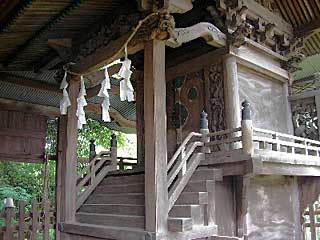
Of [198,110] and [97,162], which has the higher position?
[198,110]

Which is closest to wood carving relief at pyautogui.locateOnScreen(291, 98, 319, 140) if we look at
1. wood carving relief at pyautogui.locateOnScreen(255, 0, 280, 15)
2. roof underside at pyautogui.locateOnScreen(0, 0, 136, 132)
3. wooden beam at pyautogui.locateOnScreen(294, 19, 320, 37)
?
wooden beam at pyautogui.locateOnScreen(294, 19, 320, 37)

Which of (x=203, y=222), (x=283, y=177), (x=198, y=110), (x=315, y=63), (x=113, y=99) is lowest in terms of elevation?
(x=203, y=222)

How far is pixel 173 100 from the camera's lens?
7855 millimetres

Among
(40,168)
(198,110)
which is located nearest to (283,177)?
(198,110)

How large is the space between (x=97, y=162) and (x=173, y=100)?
2.15 m

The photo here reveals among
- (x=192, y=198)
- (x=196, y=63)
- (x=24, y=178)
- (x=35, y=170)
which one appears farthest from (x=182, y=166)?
(x=35, y=170)

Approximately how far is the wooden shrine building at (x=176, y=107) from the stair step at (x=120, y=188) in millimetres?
25

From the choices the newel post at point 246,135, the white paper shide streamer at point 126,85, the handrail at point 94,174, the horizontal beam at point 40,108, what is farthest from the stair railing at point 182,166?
the horizontal beam at point 40,108

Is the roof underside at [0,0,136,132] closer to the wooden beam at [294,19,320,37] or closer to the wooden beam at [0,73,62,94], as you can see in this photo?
the wooden beam at [0,73,62,94]

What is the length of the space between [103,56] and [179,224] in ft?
9.99

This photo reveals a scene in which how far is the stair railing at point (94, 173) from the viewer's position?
6932 mm

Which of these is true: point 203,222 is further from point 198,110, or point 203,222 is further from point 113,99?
point 113,99

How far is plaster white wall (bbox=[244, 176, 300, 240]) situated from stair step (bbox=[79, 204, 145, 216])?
1.74 meters

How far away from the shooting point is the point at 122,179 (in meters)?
6.73
